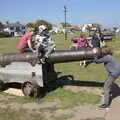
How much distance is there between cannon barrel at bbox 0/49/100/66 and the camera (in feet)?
31.0

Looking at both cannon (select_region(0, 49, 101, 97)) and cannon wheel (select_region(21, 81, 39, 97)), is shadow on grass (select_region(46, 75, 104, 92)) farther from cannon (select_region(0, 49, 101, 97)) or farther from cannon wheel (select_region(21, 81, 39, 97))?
cannon wheel (select_region(21, 81, 39, 97))

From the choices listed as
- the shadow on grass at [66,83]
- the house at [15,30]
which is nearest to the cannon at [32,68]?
the shadow on grass at [66,83]

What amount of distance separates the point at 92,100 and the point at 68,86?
161 cm

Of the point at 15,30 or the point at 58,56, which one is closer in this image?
the point at 58,56

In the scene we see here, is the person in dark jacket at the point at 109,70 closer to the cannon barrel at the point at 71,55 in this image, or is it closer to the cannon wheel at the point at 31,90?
the cannon barrel at the point at 71,55

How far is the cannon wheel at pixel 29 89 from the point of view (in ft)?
31.5

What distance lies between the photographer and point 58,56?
9.82 m

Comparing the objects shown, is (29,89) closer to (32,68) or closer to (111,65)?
(32,68)

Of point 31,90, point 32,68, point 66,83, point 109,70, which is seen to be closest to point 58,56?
point 32,68

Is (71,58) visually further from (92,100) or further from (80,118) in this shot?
(80,118)

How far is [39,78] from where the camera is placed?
384 inches

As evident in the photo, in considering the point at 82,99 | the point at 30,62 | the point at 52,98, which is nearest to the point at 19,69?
the point at 30,62

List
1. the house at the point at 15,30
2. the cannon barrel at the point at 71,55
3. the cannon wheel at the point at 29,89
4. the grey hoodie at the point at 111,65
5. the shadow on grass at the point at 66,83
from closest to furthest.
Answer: the grey hoodie at the point at 111,65 → the cannon barrel at the point at 71,55 → the cannon wheel at the point at 29,89 → the shadow on grass at the point at 66,83 → the house at the point at 15,30

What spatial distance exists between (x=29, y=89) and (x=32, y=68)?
1.85ft
